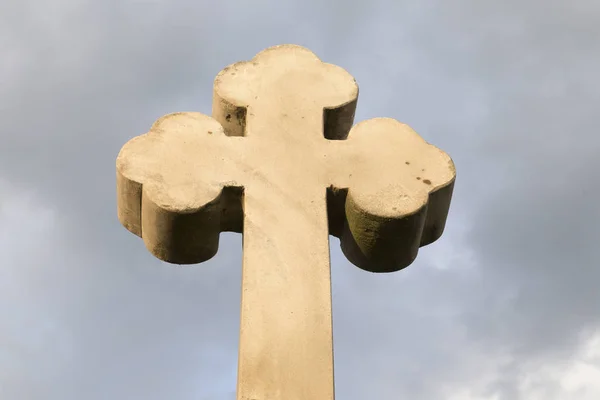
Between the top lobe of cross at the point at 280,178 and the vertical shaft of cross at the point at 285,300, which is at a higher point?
the top lobe of cross at the point at 280,178

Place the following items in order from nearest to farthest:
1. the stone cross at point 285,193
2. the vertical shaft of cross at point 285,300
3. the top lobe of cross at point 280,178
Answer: the vertical shaft of cross at point 285,300 → the stone cross at point 285,193 → the top lobe of cross at point 280,178

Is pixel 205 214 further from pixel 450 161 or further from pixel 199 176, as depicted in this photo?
pixel 450 161

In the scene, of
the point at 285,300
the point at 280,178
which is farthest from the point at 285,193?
the point at 285,300

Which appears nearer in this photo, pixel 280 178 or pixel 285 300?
pixel 285 300

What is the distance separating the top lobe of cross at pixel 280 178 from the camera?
3.71 metres

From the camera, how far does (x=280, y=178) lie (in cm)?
375

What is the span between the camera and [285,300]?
332 cm

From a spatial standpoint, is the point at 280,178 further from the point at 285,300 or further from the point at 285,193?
the point at 285,300

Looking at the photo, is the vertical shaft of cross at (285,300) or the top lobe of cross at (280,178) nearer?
the vertical shaft of cross at (285,300)

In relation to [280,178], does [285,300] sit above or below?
below

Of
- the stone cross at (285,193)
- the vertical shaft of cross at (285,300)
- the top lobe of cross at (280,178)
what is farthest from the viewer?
the top lobe of cross at (280,178)

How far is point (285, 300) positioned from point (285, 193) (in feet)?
1.85

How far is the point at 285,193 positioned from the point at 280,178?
0.31ft

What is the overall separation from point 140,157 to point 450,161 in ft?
4.80
